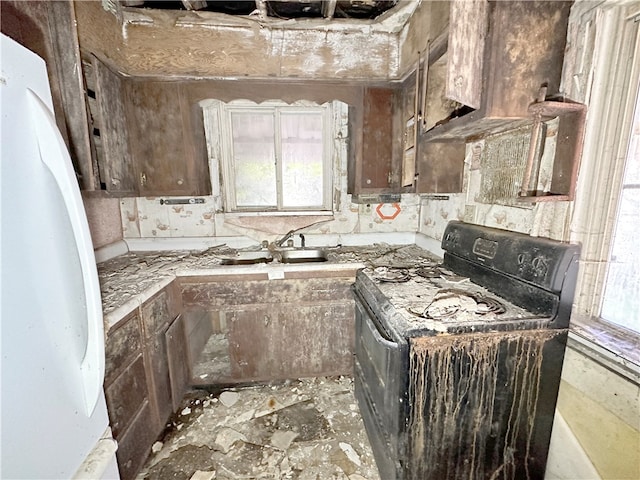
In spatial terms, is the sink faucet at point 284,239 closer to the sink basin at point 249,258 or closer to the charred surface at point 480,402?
the sink basin at point 249,258

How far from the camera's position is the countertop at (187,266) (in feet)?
4.94

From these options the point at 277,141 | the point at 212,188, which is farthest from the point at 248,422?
the point at 277,141

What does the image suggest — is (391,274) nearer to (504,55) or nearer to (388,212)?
(388,212)

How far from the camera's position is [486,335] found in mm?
1132

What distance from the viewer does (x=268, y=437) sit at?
1.71 meters

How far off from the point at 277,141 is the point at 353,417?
2.20 metres

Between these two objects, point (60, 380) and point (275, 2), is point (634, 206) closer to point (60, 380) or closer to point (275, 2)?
point (60, 380)

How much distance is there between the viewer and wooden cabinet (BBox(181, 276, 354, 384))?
199 centimetres

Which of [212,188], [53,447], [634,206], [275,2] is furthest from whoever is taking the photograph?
[212,188]

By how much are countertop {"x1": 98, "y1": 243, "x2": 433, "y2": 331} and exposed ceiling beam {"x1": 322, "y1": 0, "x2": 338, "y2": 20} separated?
1.70 meters

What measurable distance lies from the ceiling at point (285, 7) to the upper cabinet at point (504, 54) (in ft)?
3.57

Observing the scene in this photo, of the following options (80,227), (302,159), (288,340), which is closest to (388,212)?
(302,159)

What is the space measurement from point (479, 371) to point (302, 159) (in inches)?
82.0

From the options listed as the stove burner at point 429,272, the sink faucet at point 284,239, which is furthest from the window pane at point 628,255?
the sink faucet at point 284,239
